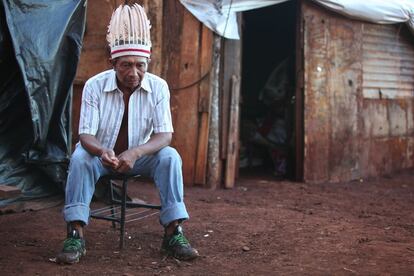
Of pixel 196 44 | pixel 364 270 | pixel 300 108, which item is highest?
pixel 196 44

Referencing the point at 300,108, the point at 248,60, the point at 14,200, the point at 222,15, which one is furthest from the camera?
the point at 248,60

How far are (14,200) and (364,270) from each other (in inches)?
117

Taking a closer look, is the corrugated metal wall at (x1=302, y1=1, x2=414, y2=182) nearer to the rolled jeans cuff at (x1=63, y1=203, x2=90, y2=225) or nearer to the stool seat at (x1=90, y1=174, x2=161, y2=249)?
the stool seat at (x1=90, y1=174, x2=161, y2=249)

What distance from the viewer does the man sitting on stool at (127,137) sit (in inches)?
134

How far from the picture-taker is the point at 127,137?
3.76 m

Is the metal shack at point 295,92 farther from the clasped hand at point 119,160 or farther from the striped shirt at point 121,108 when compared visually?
the clasped hand at point 119,160

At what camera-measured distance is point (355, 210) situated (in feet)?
18.0

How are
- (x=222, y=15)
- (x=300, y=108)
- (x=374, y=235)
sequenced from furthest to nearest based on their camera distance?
(x=300, y=108), (x=222, y=15), (x=374, y=235)

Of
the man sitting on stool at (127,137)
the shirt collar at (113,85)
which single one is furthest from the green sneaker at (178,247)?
the shirt collar at (113,85)

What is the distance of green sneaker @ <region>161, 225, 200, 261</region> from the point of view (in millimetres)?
3508

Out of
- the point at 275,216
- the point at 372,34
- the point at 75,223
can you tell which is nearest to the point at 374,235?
the point at 275,216

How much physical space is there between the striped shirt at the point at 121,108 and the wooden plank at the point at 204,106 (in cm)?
256

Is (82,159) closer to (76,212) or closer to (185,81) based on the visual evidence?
(76,212)

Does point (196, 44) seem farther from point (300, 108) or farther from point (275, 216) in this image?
point (275, 216)
